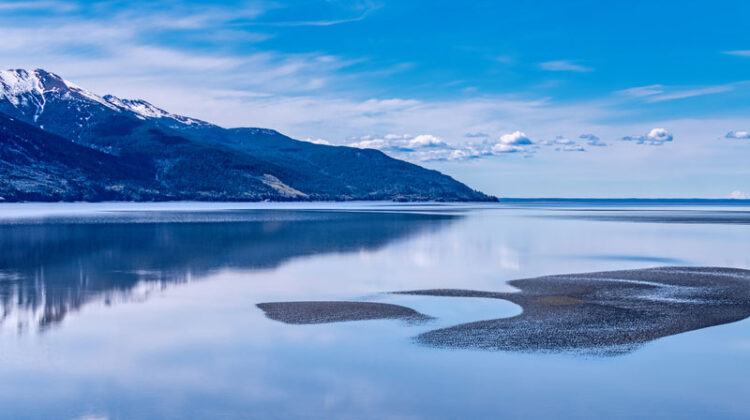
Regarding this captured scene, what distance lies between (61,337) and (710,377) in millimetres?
17077

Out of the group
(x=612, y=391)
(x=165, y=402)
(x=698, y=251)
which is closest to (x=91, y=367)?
(x=165, y=402)

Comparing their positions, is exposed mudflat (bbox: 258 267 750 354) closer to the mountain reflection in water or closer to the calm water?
the calm water

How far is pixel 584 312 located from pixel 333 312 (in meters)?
8.61

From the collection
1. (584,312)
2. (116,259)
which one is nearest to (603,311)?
(584,312)

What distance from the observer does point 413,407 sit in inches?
498

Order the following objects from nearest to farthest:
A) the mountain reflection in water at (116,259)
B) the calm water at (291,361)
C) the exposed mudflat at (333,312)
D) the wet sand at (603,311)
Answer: the calm water at (291,361) → the wet sand at (603,311) → the exposed mudflat at (333,312) → the mountain reflection in water at (116,259)

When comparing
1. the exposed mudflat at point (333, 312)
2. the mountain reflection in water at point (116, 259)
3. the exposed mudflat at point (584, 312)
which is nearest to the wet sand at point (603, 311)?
the exposed mudflat at point (584, 312)

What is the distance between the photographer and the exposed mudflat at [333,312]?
2122 cm

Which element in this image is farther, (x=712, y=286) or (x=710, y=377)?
(x=712, y=286)

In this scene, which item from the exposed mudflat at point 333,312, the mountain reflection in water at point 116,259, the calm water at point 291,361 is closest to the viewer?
the calm water at point 291,361

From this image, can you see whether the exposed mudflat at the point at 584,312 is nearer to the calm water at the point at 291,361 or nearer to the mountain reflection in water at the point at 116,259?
the calm water at the point at 291,361

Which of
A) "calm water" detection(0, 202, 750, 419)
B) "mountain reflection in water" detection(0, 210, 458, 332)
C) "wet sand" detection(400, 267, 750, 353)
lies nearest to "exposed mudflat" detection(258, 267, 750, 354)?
"wet sand" detection(400, 267, 750, 353)

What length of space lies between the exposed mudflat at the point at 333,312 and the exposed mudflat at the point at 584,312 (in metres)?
0.03

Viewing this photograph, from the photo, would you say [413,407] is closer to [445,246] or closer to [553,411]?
[553,411]
